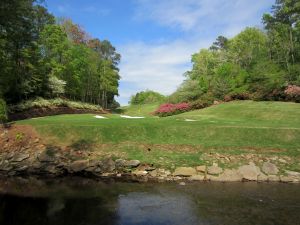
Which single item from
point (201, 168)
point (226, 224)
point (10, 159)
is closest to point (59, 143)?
point (10, 159)

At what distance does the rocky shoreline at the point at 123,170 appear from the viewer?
17.2m

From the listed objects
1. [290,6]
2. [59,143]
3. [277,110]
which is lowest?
[59,143]

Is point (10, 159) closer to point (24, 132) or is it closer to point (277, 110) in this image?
point (24, 132)

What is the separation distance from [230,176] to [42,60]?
35191 mm

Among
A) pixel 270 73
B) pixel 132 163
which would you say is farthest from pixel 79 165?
pixel 270 73

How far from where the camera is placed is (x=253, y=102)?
39.4 meters

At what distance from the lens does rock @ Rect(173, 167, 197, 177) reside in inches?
687

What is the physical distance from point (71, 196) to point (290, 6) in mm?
42697

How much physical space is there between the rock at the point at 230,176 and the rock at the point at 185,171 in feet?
4.47

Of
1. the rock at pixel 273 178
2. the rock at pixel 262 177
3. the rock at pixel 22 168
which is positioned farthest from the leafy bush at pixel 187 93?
the rock at pixel 22 168

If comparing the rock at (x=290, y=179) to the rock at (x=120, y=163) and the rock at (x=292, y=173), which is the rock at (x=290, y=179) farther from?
the rock at (x=120, y=163)

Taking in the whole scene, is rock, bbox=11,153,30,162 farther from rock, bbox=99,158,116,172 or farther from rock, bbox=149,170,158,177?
rock, bbox=149,170,158,177

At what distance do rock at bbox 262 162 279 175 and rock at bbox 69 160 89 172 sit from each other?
10.00 m

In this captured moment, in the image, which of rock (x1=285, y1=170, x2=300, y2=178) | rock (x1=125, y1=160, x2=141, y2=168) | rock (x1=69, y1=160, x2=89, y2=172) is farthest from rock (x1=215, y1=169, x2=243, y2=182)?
rock (x1=69, y1=160, x2=89, y2=172)
